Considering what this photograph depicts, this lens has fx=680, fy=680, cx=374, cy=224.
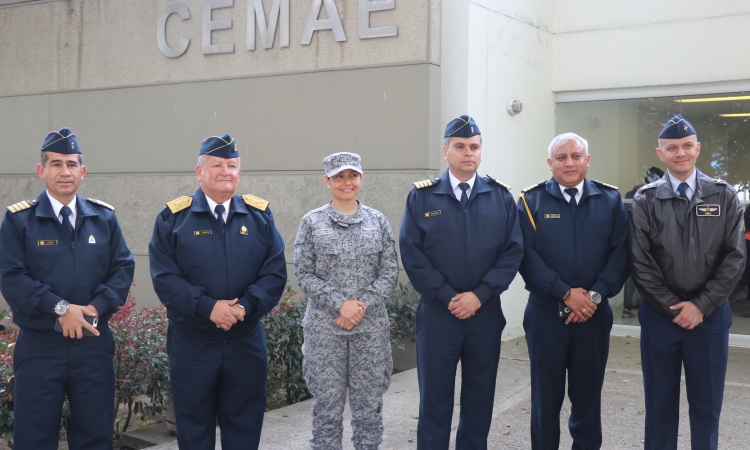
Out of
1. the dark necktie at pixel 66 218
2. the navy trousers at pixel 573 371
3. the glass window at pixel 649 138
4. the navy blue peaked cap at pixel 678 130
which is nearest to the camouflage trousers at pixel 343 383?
the navy trousers at pixel 573 371

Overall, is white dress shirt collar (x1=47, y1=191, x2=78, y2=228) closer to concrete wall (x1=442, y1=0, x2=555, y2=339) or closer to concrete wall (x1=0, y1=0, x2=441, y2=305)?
concrete wall (x1=0, y1=0, x2=441, y2=305)

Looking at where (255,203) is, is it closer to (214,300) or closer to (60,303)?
(214,300)

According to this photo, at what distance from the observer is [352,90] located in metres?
7.41

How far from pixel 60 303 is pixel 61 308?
3 cm

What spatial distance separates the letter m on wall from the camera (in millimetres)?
7727

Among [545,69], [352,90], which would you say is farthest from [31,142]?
[545,69]

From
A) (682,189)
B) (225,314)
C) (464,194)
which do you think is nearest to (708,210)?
(682,189)

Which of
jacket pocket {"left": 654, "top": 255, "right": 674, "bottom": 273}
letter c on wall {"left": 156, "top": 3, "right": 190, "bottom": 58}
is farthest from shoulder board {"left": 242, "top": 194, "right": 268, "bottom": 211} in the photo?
letter c on wall {"left": 156, "top": 3, "right": 190, "bottom": 58}

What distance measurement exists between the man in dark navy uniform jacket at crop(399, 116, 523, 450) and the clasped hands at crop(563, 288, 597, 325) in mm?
349

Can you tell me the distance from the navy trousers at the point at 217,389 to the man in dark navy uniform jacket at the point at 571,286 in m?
1.64

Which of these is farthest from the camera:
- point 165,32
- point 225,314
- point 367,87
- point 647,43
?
point 165,32

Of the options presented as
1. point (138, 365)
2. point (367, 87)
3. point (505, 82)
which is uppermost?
point (505, 82)

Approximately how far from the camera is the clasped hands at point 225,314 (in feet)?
11.5

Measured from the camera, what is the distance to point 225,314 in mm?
3527
